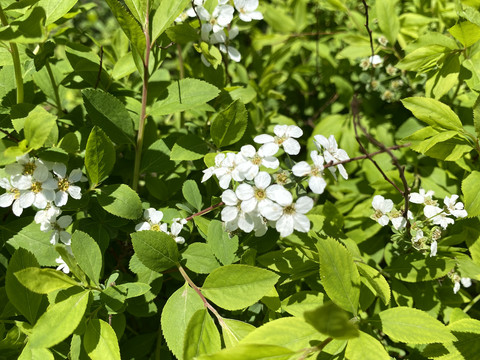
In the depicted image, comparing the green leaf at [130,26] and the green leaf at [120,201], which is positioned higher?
the green leaf at [130,26]

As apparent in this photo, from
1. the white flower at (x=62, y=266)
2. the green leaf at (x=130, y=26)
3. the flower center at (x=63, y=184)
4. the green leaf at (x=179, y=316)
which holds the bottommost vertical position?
the green leaf at (x=179, y=316)

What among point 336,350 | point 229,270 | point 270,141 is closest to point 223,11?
point 270,141

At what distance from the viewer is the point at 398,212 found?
1.32m

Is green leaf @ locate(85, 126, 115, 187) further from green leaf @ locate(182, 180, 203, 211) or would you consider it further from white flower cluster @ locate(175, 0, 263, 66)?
white flower cluster @ locate(175, 0, 263, 66)

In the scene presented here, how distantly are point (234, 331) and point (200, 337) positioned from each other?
4.3 inches

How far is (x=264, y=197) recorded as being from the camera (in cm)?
104

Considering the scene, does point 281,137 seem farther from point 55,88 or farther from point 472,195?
point 55,88

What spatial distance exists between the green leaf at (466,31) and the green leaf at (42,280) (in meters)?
1.37

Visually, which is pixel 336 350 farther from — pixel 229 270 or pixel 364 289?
pixel 229 270

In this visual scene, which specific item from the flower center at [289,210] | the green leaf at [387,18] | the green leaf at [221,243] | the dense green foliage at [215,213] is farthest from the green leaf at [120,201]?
the green leaf at [387,18]

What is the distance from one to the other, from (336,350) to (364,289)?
0.22 m

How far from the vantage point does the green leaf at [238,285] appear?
1.01m

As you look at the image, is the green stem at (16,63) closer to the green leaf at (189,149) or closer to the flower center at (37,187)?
the flower center at (37,187)

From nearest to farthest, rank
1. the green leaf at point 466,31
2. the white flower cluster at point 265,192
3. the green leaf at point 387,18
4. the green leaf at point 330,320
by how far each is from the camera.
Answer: the green leaf at point 330,320
the white flower cluster at point 265,192
the green leaf at point 466,31
the green leaf at point 387,18
